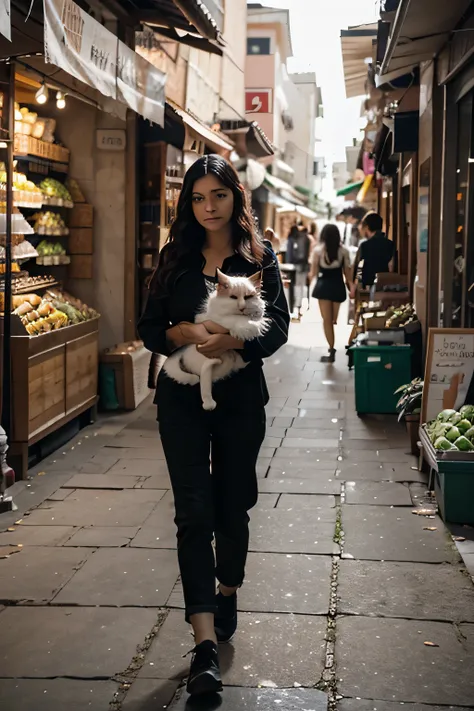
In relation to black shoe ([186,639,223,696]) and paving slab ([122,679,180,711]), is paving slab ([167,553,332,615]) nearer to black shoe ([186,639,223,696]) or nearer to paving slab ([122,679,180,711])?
paving slab ([122,679,180,711])

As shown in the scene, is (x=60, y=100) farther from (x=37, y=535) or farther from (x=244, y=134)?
(x=244, y=134)

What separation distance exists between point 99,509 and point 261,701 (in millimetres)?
2896

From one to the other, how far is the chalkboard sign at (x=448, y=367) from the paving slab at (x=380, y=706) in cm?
348

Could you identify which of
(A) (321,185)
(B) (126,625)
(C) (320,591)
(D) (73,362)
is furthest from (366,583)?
(A) (321,185)

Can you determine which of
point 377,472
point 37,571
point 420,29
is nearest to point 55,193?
point 420,29

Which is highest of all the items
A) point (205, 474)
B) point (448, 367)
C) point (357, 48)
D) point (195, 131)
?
point (357, 48)

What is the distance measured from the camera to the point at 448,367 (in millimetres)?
6750

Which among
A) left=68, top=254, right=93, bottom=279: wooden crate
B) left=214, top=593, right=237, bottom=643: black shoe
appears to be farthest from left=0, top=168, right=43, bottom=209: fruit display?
left=214, top=593, right=237, bottom=643: black shoe

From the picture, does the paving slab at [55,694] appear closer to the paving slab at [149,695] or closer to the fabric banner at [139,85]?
the paving slab at [149,695]

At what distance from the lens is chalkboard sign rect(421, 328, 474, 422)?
6.69 m

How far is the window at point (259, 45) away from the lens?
3903cm

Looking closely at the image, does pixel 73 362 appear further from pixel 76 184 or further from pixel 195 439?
pixel 195 439

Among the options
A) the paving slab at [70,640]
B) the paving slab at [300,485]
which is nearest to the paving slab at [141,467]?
the paving slab at [300,485]

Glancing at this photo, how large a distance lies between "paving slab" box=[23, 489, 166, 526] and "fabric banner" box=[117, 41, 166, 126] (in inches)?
129
